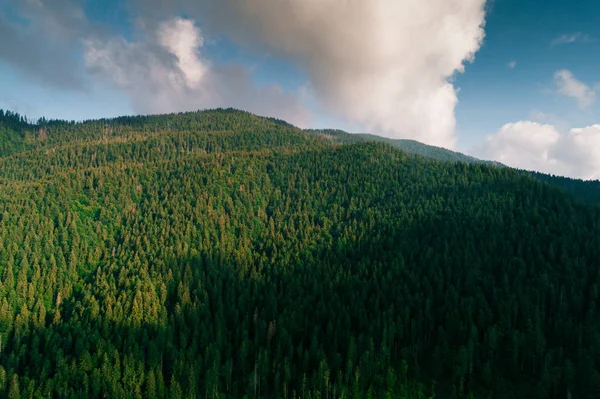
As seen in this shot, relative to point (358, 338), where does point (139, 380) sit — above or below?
below

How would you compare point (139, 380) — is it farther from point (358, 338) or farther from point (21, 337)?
point (358, 338)

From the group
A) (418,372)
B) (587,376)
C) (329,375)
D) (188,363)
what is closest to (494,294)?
(587,376)

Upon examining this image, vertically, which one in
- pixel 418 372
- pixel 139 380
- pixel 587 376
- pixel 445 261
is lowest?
pixel 139 380

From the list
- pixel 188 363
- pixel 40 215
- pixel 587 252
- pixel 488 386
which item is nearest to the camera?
pixel 488 386

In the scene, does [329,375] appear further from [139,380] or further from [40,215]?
[40,215]

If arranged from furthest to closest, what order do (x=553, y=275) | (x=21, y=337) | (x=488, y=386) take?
(x=553, y=275) → (x=21, y=337) → (x=488, y=386)

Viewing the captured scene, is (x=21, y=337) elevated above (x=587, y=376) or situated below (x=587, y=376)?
below

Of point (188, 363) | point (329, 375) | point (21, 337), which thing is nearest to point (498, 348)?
point (329, 375)

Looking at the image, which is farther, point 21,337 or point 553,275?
point 553,275

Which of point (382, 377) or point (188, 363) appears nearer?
point (382, 377)
